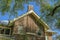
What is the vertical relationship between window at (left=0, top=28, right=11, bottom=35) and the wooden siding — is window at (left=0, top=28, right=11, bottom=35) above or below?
below

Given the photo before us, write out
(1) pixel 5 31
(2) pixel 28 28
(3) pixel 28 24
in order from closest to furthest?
(1) pixel 5 31 < (2) pixel 28 28 < (3) pixel 28 24

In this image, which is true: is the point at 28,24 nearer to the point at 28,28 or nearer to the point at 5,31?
the point at 28,28

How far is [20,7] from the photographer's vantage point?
14.2 meters

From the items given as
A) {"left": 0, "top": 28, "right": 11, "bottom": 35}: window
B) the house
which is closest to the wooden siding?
the house

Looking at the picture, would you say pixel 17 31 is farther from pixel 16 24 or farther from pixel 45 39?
pixel 45 39

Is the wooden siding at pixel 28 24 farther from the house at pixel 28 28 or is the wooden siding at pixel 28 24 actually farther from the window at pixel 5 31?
the window at pixel 5 31

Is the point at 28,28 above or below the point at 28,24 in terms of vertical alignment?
below

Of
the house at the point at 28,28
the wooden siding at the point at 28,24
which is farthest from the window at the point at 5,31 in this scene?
the wooden siding at the point at 28,24

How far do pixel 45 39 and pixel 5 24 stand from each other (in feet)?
19.3

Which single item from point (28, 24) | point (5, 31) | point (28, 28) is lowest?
point (5, 31)

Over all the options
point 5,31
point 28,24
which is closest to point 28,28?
point 28,24

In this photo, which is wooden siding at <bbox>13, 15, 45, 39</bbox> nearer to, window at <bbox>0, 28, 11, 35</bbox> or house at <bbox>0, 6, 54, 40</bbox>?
house at <bbox>0, 6, 54, 40</bbox>

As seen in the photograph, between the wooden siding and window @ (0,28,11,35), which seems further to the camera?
the wooden siding

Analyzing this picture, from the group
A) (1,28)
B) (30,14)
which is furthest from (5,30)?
(30,14)
